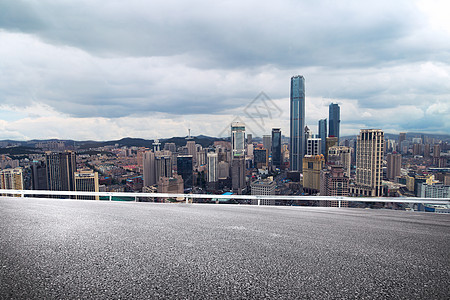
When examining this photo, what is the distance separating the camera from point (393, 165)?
84.9 ft

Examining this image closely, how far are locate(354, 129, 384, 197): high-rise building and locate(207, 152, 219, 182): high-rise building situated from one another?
16.8m

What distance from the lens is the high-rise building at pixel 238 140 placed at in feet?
116

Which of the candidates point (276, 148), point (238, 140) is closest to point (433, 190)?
point (238, 140)

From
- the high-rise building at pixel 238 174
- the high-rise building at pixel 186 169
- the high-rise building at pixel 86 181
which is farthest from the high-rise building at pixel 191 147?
the high-rise building at pixel 86 181

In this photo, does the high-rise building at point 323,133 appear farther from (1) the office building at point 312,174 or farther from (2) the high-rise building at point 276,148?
(1) the office building at point 312,174

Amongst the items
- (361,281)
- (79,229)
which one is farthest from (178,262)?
(79,229)

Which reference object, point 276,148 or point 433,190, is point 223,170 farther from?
point 433,190

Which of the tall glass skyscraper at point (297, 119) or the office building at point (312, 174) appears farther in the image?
the tall glass skyscraper at point (297, 119)

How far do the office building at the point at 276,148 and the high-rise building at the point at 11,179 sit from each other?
32747 mm

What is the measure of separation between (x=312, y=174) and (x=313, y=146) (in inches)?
658

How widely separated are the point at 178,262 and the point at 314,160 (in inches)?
1282

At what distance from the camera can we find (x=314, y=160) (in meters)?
33.9

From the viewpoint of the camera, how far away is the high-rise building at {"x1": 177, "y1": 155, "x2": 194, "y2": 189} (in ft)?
116

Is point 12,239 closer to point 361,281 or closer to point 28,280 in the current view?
point 28,280
